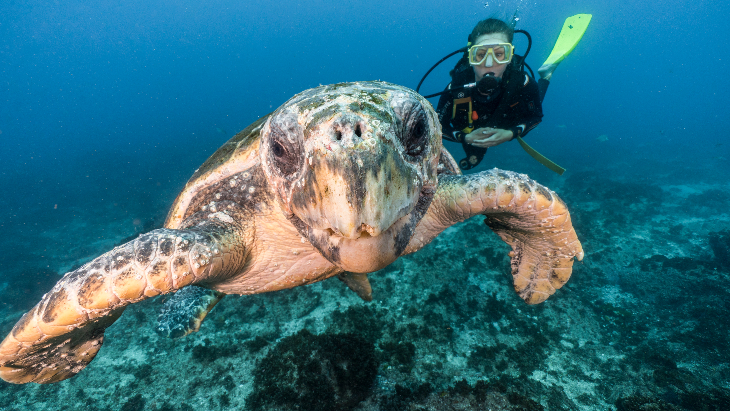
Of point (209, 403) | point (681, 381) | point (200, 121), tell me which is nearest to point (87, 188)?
point (209, 403)

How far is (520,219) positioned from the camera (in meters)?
2.45

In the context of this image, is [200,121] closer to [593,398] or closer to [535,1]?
[593,398]

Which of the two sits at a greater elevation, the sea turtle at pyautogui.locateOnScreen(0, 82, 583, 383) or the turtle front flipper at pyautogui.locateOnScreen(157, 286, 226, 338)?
the sea turtle at pyautogui.locateOnScreen(0, 82, 583, 383)

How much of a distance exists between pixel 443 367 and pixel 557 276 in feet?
6.06

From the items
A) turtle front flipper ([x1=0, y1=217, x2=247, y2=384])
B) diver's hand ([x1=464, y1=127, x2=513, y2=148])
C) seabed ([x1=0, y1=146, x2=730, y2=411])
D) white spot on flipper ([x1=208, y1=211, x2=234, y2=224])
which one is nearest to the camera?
turtle front flipper ([x1=0, y1=217, x2=247, y2=384])

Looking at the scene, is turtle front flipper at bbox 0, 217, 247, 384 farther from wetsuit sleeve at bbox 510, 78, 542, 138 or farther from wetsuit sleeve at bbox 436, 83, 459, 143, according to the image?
wetsuit sleeve at bbox 510, 78, 542, 138

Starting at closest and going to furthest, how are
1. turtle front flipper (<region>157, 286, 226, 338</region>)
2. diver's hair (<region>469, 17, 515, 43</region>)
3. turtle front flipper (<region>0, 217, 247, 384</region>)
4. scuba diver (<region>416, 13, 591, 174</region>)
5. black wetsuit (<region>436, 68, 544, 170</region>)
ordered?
1. turtle front flipper (<region>0, 217, 247, 384</region>)
2. turtle front flipper (<region>157, 286, 226, 338</region>)
3. scuba diver (<region>416, 13, 591, 174</region>)
4. black wetsuit (<region>436, 68, 544, 170</region>)
5. diver's hair (<region>469, 17, 515, 43</region>)

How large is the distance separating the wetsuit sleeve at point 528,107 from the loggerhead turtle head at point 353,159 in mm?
4118

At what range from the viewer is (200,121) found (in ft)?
167

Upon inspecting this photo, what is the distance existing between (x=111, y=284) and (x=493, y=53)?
5287 mm

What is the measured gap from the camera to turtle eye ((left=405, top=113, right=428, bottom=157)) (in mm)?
1358

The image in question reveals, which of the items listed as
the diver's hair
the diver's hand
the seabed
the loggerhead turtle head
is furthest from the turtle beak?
the diver's hair

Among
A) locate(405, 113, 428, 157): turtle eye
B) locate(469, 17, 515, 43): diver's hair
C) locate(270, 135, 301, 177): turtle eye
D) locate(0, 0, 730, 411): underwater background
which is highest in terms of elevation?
locate(469, 17, 515, 43): diver's hair

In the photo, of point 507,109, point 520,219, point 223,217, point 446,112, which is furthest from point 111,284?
point 507,109
